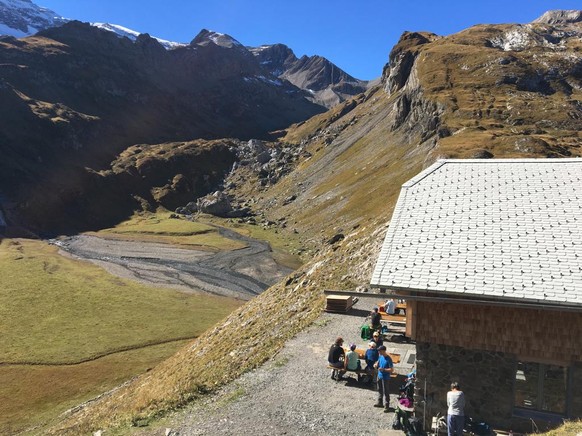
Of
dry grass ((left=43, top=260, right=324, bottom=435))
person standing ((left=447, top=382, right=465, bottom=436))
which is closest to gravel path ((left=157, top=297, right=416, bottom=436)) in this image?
dry grass ((left=43, top=260, right=324, bottom=435))

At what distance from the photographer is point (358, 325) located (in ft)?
101

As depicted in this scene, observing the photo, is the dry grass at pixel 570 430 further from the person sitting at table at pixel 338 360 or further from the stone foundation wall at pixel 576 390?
the person sitting at table at pixel 338 360

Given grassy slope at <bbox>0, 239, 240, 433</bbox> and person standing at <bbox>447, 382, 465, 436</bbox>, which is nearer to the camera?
person standing at <bbox>447, 382, 465, 436</bbox>

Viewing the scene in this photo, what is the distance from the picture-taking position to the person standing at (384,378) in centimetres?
1973

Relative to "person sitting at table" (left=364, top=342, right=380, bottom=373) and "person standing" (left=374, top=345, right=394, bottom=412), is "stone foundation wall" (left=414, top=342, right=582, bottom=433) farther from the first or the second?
"person sitting at table" (left=364, top=342, right=380, bottom=373)

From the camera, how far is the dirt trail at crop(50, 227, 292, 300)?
305ft

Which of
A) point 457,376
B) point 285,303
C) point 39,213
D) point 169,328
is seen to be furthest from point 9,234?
point 457,376

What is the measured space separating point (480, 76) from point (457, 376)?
483ft

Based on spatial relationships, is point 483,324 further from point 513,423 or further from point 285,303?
point 285,303

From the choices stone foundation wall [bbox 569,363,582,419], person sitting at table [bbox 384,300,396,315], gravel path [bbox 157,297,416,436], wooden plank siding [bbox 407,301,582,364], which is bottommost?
gravel path [bbox 157,297,416,436]

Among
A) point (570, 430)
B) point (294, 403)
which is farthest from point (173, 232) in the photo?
point (570, 430)

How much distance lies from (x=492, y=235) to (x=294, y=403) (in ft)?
37.1

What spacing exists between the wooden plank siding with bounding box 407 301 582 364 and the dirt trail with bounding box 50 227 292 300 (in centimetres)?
6872

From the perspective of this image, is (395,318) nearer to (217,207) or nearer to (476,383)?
(476,383)
